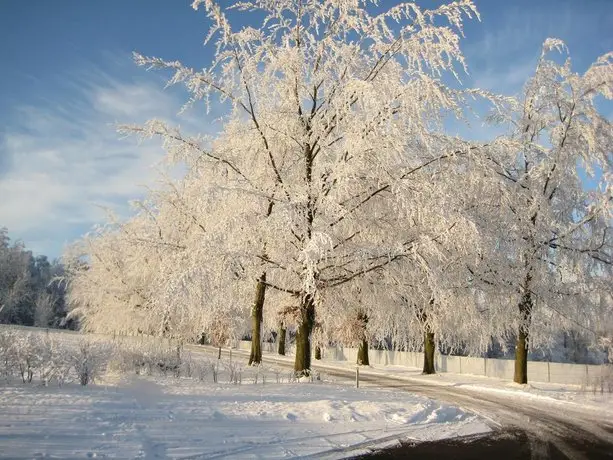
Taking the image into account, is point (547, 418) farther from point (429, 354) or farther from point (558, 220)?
point (429, 354)

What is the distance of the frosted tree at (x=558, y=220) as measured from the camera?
1697 cm

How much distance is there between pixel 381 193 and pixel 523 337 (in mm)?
9988

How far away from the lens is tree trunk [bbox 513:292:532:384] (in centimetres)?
1783

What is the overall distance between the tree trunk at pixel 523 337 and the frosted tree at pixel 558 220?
0.03m

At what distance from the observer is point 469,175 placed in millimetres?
12102

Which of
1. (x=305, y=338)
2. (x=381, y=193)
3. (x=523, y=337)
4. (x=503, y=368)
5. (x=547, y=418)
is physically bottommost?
(x=503, y=368)

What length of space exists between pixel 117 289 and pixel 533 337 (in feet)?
71.8

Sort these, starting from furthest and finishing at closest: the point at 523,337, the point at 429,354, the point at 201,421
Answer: the point at 429,354, the point at 523,337, the point at 201,421

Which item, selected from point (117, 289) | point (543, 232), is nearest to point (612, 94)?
point (543, 232)

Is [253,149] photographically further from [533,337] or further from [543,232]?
[533,337]

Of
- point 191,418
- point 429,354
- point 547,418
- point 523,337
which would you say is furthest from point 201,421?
point 429,354

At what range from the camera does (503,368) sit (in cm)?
2458

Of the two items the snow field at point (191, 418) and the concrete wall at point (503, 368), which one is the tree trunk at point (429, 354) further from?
the snow field at point (191, 418)

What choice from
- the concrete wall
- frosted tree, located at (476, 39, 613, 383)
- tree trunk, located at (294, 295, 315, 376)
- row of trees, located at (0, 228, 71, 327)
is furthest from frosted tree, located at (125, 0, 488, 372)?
row of trees, located at (0, 228, 71, 327)
